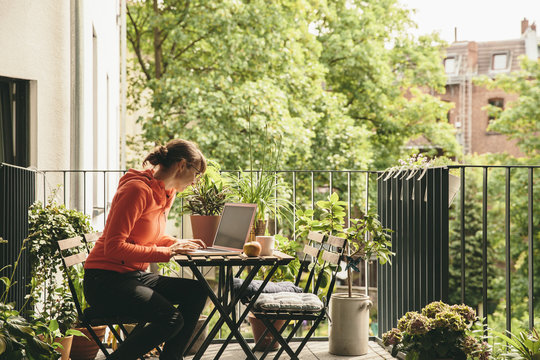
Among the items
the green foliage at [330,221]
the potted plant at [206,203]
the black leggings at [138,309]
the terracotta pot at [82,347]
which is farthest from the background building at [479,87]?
the black leggings at [138,309]

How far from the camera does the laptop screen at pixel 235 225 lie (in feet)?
11.6

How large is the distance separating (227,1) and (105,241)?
10865mm

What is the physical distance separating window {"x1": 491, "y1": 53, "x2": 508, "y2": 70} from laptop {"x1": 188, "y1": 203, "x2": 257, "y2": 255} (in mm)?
31862

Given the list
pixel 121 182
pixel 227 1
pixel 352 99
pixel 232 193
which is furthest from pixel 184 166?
pixel 352 99

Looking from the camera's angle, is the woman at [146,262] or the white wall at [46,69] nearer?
the woman at [146,262]

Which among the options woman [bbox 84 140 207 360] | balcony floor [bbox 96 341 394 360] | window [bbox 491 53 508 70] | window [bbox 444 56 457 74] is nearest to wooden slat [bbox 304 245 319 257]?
balcony floor [bbox 96 341 394 360]

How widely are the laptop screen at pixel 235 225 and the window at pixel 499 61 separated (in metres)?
31.9

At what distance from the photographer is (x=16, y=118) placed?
A: 202 inches

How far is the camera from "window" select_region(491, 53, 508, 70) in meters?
32.7

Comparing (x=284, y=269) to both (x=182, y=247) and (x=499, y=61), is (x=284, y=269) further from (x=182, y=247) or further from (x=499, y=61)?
(x=499, y=61)

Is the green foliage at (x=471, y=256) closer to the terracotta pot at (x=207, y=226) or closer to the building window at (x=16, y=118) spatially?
the building window at (x=16, y=118)

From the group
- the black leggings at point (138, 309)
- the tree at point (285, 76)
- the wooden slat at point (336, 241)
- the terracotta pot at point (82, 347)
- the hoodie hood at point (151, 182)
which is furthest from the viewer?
the tree at point (285, 76)

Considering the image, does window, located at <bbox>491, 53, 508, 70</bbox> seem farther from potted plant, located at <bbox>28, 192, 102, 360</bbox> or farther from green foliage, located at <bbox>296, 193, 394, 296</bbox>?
potted plant, located at <bbox>28, 192, 102, 360</bbox>

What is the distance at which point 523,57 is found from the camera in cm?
1819
